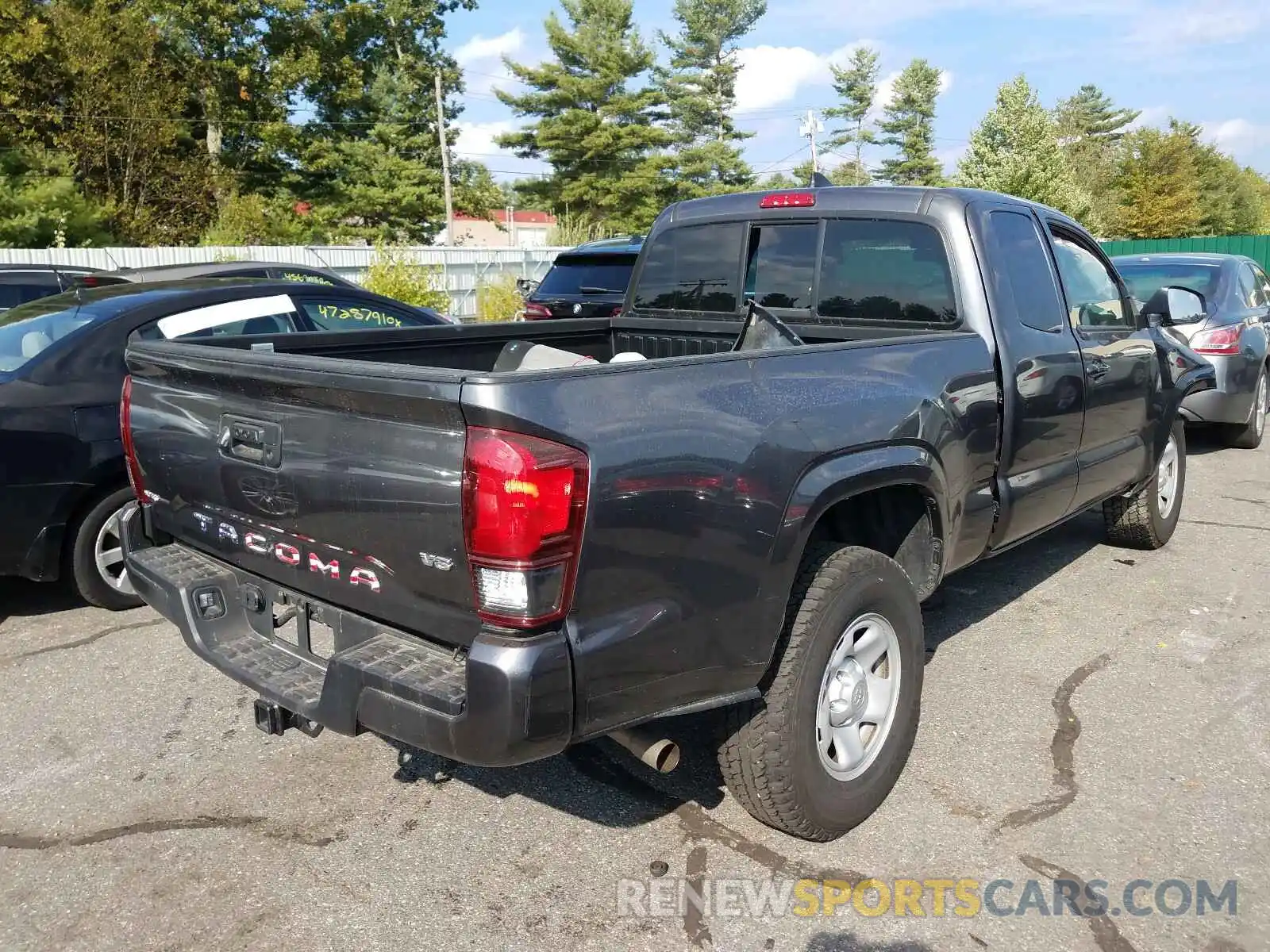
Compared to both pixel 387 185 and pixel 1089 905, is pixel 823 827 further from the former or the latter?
pixel 387 185

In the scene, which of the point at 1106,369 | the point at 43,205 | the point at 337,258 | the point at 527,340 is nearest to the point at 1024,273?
the point at 1106,369

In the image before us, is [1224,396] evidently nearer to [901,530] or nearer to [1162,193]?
[901,530]

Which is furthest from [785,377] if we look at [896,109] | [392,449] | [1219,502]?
[896,109]

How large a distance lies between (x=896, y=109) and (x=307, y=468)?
70559mm

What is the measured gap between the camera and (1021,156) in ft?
144

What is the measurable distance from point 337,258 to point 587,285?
15.6 meters

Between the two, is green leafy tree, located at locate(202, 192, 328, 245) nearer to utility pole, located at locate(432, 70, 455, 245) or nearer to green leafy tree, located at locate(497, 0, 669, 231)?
utility pole, located at locate(432, 70, 455, 245)

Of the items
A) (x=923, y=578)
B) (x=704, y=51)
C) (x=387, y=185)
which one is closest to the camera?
(x=923, y=578)

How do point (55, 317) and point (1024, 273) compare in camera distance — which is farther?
point (55, 317)

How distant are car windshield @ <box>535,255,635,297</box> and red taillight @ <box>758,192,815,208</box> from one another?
21.9 feet

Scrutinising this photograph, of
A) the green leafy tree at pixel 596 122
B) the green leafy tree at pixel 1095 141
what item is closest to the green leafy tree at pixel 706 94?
the green leafy tree at pixel 596 122

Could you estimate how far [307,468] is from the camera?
2.58 meters

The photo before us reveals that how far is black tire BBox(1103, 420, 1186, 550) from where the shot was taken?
562 cm

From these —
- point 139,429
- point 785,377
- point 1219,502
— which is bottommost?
point 1219,502
